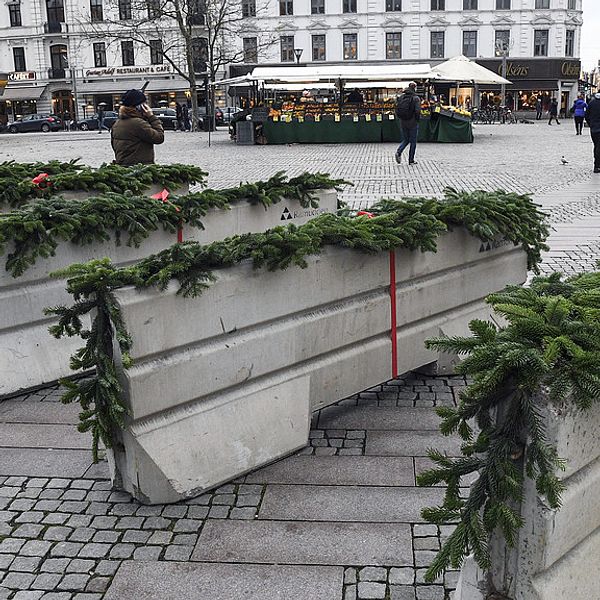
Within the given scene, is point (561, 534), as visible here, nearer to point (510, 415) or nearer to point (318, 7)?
point (510, 415)

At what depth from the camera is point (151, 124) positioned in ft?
33.6

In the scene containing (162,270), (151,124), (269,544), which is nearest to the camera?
(269,544)

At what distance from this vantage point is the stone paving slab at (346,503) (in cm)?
394

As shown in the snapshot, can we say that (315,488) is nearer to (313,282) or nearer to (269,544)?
(269,544)

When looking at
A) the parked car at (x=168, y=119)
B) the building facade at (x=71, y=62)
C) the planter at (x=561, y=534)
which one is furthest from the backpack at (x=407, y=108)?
the building facade at (x=71, y=62)

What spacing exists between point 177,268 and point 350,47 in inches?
2350

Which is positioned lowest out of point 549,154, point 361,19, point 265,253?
point 549,154

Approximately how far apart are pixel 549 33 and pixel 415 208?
6041 cm

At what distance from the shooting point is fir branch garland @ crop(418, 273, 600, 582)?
2.62m

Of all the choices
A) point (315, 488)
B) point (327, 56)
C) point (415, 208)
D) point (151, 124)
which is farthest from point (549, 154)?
point (327, 56)

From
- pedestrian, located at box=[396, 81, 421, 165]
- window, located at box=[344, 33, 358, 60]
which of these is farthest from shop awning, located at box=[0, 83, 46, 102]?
pedestrian, located at box=[396, 81, 421, 165]

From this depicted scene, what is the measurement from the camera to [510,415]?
267cm

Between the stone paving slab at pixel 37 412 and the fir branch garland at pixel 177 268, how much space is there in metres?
1.12

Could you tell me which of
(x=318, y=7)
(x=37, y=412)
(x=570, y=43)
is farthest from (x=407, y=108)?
(x=570, y=43)
